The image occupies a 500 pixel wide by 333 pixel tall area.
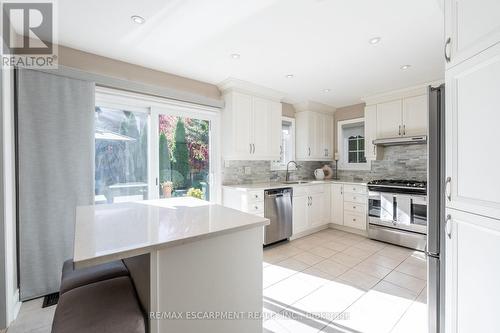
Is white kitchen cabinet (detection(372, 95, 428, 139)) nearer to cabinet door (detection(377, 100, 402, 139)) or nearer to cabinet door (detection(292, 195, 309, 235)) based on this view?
cabinet door (detection(377, 100, 402, 139))

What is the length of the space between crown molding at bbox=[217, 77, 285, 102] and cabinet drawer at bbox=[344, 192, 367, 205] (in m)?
2.18

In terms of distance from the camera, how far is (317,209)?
416 cm

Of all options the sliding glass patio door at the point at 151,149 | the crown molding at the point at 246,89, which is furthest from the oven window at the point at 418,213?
the sliding glass patio door at the point at 151,149

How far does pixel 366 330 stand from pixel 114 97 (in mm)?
3291

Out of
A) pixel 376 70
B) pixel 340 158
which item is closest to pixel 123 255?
pixel 376 70

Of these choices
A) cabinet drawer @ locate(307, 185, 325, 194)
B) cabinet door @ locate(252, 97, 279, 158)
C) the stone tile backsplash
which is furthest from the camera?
cabinet drawer @ locate(307, 185, 325, 194)

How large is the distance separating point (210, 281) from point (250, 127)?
266cm

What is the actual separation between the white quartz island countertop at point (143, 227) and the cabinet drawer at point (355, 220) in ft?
10.1

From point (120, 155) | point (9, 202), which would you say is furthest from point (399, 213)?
point (9, 202)

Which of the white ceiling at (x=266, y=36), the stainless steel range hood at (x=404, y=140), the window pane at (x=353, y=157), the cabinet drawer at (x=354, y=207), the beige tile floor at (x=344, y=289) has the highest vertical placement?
the white ceiling at (x=266, y=36)

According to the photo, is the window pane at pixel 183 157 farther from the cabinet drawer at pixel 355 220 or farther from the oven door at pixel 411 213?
the oven door at pixel 411 213

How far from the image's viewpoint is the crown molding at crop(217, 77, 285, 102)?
3.24 metres

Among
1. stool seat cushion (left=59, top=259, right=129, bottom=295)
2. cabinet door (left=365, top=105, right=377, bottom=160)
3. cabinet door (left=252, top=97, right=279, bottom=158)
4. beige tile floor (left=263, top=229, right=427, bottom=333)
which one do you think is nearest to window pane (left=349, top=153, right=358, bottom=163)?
cabinet door (left=365, top=105, right=377, bottom=160)

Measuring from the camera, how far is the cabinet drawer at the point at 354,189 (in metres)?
3.89
